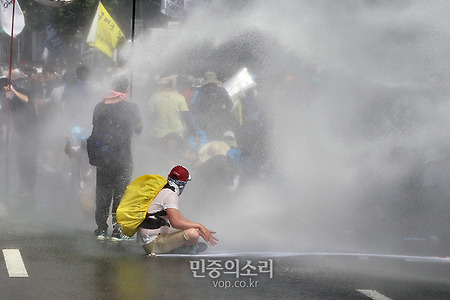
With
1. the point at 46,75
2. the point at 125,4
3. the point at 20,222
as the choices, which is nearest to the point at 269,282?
the point at 20,222

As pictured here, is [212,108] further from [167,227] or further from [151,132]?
[167,227]

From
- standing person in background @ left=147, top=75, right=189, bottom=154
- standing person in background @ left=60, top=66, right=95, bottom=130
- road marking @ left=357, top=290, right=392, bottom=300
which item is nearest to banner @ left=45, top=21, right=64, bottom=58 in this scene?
standing person in background @ left=60, top=66, right=95, bottom=130

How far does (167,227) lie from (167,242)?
19cm

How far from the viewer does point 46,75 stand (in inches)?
763

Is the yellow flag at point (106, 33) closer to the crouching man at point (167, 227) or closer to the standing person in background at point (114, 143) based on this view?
the standing person in background at point (114, 143)

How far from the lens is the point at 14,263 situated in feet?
29.8

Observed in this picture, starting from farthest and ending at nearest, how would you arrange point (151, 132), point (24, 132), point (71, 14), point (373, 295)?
point (71, 14)
point (24, 132)
point (151, 132)
point (373, 295)

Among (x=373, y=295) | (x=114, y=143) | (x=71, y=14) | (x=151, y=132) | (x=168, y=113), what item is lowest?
(x=373, y=295)

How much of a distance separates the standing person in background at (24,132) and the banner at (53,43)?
4.15 m

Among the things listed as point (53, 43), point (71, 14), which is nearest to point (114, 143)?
point (53, 43)

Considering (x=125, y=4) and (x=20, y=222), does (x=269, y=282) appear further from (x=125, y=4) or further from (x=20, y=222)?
(x=125, y=4)

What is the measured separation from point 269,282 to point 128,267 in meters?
1.40
